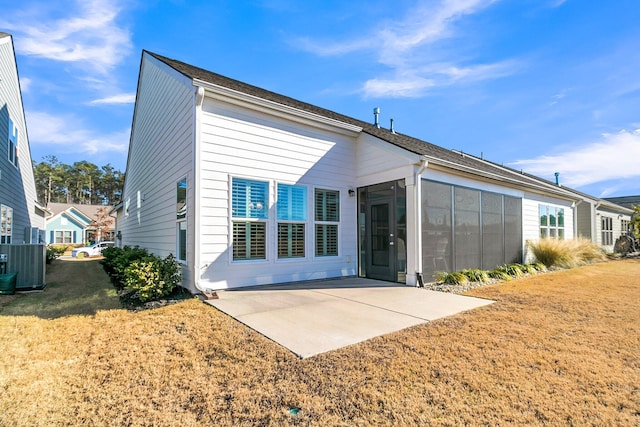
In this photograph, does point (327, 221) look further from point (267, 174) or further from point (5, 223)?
point (5, 223)

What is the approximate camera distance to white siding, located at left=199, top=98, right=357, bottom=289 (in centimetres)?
633

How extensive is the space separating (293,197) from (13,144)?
35.7 feet

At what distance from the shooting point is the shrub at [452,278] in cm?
754

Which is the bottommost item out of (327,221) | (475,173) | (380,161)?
(327,221)

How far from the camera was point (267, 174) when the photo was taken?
7.15m

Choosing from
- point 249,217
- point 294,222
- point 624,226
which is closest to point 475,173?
point 294,222

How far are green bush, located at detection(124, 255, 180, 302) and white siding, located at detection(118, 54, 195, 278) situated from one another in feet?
1.47

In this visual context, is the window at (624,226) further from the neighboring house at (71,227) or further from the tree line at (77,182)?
the tree line at (77,182)

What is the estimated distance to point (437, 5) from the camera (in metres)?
7.17

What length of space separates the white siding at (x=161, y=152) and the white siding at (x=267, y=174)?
15.2 inches

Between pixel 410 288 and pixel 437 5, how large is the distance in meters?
6.54

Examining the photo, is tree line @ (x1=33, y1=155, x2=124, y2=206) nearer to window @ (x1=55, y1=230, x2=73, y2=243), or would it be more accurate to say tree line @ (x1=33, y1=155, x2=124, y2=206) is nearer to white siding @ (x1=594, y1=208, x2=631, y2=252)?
window @ (x1=55, y1=230, x2=73, y2=243)

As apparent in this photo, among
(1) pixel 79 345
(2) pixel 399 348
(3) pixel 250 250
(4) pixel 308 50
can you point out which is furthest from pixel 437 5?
(1) pixel 79 345

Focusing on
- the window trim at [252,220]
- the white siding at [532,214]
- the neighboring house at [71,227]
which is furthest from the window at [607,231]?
the neighboring house at [71,227]
